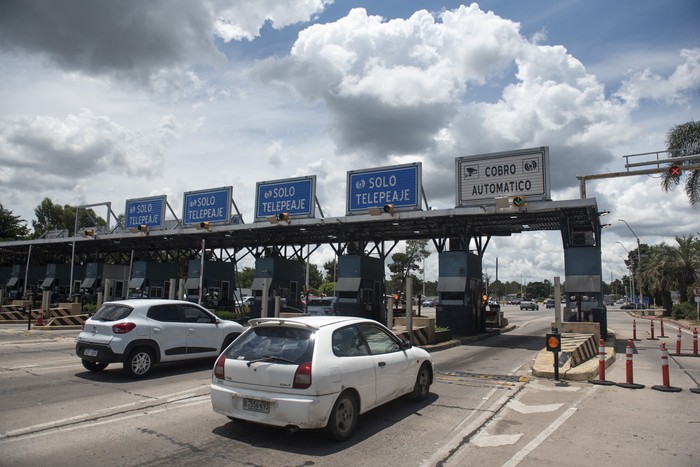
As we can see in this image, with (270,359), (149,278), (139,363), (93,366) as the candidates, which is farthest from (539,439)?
(149,278)

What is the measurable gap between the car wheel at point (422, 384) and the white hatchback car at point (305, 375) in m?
0.94

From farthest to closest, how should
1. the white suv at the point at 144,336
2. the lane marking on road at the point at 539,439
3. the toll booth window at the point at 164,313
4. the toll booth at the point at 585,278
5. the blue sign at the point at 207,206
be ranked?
the blue sign at the point at 207,206 < the toll booth at the point at 585,278 < the toll booth window at the point at 164,313 < the white suv at the point at 144,336 < the lane marking on road at the point at 539,439

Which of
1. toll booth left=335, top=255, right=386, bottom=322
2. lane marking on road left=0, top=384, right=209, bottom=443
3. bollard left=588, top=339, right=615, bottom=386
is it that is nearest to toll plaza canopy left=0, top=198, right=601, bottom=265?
toll booth left=335, top=255, right=386, bottom=322

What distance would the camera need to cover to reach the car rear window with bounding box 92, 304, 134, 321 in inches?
388

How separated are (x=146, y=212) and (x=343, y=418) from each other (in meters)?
26.8

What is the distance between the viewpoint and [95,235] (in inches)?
1178

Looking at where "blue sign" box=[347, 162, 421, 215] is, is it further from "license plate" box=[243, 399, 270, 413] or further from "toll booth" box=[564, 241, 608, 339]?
"license plate" box=[243, 399, 270, 413]

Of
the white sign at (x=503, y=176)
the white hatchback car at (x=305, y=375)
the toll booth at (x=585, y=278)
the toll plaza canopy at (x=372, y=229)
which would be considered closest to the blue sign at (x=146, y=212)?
the toll plaza canopy at (x=372, y=229)

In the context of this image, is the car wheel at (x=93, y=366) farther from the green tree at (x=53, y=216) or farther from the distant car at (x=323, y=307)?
the green tree at (x=53, y=216)

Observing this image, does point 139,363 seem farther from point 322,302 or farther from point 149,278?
point 149,278

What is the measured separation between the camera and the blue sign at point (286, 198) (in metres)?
23.2

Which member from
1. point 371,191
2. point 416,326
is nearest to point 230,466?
point 416,326

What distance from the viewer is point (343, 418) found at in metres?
5.88

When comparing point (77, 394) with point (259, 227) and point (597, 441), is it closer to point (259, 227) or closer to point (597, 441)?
point (597, 441)
